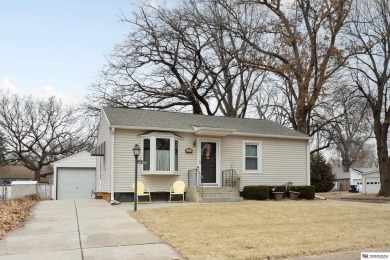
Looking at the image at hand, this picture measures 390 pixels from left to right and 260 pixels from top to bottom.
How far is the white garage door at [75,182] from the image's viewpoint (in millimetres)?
25091

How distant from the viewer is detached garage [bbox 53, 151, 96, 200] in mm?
25094

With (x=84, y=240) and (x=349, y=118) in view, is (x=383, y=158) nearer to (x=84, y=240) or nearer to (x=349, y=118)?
(x=349, y=118)

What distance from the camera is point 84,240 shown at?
8.13m

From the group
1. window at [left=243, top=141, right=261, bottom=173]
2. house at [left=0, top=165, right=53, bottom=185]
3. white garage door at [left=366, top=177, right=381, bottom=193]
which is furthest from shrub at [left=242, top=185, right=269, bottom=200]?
house at [left=0, top=165, right=53, bottom=185]

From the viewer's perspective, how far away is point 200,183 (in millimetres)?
17234

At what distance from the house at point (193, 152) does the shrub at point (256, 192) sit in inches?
30.1

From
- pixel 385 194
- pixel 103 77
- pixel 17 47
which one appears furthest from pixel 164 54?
pixel 385 194

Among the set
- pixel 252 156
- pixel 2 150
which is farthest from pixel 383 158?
pixel 2 150

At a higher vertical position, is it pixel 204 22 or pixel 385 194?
pixel 204 22

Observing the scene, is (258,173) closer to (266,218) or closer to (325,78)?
(266,218)

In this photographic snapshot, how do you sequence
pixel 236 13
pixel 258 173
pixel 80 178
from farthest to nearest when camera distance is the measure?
pixel 236 13
pixel 80 178
pixel 258 173

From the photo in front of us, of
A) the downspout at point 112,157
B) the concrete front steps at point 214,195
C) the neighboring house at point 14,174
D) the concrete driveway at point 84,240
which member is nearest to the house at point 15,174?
the neighboring house at point 14,174

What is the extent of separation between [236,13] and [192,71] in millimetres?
5713

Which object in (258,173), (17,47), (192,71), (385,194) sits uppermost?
(192,71)
